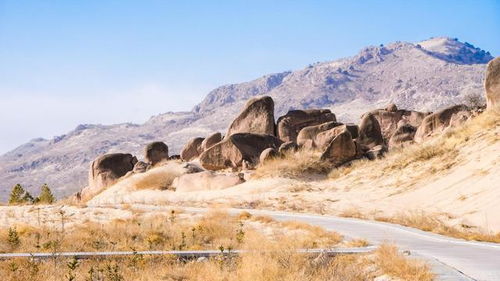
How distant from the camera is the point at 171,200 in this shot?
34125mm

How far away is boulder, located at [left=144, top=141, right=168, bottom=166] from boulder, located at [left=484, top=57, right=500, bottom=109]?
2564 cm

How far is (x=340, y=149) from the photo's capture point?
3653 centimetres

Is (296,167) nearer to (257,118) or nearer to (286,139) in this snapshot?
(286,139)

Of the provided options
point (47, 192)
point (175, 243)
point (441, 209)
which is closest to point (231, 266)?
point (175, 243)

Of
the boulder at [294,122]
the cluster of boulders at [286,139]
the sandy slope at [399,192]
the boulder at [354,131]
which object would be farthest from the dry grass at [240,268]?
the boulder at [294,122]

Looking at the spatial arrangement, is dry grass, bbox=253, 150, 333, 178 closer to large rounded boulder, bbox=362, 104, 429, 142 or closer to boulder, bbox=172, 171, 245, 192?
boulder, bbox=172, 171, 245, 192

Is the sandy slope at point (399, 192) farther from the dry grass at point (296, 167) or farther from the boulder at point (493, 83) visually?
the boulder at point (493, 83)

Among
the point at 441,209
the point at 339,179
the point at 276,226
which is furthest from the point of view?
the point at 339,179

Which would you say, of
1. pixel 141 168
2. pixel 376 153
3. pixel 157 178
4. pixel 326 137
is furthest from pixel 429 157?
pixel 141 168

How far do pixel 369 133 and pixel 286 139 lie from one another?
7.32 meters

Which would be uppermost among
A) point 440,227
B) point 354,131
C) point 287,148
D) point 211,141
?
point 211,141

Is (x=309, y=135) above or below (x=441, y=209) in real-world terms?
above

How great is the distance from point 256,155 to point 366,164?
9043 mm

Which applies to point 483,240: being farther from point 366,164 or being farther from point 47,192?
point 47,192
